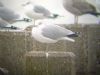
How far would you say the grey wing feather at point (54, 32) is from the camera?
2.52 metres

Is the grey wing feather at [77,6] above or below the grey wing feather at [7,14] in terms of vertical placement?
above

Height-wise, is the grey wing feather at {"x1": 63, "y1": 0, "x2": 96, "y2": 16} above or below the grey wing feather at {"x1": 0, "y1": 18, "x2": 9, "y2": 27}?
above

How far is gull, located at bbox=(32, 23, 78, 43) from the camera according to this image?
2.53 m

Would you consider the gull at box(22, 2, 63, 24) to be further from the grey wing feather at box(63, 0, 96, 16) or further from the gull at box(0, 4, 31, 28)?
the grey wing feather at box(63, 0, 96, 16)

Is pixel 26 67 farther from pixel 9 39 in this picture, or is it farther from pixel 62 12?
pixel 62 12

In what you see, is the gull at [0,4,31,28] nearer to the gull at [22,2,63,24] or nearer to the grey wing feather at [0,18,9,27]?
the grey wing feather at [0,18,9,27]

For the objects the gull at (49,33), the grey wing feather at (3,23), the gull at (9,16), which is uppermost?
the gull at (9,16)

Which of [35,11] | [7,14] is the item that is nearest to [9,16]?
[7,14]

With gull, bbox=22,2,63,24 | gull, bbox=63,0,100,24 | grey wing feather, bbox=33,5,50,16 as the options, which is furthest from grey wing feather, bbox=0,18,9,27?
gull, bbox=63,0,100,24

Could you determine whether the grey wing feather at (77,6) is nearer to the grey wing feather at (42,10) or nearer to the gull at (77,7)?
the gull at (77,7)

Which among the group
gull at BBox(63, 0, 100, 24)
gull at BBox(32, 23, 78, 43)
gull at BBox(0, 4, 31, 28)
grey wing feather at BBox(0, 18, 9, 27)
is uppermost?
gull at BBox(63, 0, 100, 24)

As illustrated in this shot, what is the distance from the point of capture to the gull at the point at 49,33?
2527 mm

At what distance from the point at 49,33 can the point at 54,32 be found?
0.07 metres

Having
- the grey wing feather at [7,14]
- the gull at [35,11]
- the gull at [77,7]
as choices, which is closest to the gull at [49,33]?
the gull at [35,11]
